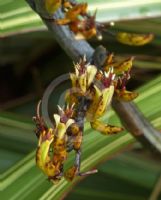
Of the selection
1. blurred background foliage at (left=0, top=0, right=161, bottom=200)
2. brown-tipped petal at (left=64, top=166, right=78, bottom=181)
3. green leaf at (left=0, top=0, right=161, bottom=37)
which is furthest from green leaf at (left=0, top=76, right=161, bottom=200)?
brown-tipped petal at (left=64, top=166, right=78, bottom=181)

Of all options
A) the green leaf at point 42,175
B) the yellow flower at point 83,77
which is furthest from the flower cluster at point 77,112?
the green leaf at point 42,175

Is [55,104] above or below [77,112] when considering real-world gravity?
below

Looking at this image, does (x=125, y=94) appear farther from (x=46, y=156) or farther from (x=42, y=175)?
(x=42, y=175)

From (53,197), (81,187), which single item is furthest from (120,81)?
(81,187)

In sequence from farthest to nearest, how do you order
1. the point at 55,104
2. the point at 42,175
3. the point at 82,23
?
the point at 55,104, the point at 42,175, the point at 82,23

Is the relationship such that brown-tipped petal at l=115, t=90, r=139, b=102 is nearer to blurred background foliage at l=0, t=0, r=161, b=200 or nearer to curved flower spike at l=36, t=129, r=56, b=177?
curved flower spike at l=36, t=129, r=56, b=177

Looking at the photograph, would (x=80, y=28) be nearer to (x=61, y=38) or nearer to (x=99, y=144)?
(x=61, y=38)

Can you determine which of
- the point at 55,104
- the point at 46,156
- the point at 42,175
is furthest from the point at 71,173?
the point at 55,104

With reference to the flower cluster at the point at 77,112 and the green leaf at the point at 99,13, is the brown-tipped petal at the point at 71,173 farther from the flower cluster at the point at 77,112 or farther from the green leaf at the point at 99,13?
the green leaf at the point at 99,13
